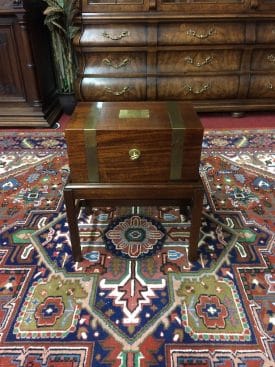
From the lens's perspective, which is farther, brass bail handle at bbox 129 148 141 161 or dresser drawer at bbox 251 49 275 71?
dresser drawer at bbox 251 49 275 71

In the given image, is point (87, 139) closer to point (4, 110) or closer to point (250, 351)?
point (250, 351)

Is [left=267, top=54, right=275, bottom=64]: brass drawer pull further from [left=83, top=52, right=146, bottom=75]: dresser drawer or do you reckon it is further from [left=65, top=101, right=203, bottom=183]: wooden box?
[left=65, top=101, right=203, bottom=183]: wooden box

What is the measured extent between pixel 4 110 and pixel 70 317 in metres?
2.14

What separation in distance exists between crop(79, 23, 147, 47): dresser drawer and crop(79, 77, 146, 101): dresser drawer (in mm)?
286

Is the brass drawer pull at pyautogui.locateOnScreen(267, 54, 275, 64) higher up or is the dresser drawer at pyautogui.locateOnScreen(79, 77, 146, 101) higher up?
the brass drawer pull at pyautogui.locateOnScreen(267, 54, 275, 64)

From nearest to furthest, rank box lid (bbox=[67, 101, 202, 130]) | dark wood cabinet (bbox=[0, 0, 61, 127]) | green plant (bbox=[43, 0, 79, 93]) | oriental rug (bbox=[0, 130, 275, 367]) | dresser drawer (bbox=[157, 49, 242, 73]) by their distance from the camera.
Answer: oriental rug (bbox=[0, 130, 275, 367]) → box lid (bbox=[67, 101, 202, 130]) → dark wood cabinet (bbox=[0, 0, 61, 127]) → green plant (bbox=[43, 0, 79, 93]) → dresser drawer (bbox=[157, 49, 242, 73])

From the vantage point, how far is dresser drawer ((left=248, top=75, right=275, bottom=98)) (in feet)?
8.87

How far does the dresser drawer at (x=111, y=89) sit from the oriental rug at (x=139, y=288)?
3.43ft

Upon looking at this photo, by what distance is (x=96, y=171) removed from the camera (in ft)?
3.97

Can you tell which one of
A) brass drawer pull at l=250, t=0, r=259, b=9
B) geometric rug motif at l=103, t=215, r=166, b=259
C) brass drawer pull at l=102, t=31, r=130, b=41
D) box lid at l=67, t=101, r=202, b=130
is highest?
brass drawer pull at l=250, t=0, r=259, b=9

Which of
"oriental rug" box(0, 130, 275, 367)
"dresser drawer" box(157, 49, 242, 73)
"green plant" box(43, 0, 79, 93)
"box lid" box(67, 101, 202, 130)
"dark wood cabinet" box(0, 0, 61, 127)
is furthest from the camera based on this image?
"dresser drawer" box(157, 49, 242, 73)

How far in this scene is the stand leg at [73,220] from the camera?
1214mm

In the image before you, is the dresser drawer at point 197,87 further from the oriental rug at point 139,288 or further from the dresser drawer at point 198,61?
the oriental rug at point 139,288

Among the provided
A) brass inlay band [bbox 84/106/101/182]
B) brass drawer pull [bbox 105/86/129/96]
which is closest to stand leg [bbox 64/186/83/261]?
brass inlay band [bbox 84/106/101/182]
